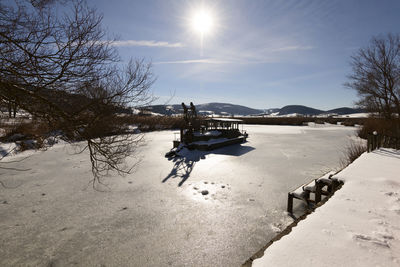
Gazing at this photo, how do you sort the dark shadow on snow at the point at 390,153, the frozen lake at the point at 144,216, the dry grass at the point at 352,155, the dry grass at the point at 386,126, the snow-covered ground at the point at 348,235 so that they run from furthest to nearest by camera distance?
the dry grass at the point at 386,126 → the dry grass at the point at 352,155 → the dark shadow on snow at the point at 390,153 → the frozen lake at the point at 144,216 → the snow-covered ground at the point at 348,235

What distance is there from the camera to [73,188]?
743 centimetres

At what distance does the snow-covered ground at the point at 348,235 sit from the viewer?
2.25 metres

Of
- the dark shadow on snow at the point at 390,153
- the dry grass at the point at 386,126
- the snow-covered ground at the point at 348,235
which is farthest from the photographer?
the dry grass at the point at 386,126

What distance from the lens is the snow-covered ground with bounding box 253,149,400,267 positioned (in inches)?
88.6

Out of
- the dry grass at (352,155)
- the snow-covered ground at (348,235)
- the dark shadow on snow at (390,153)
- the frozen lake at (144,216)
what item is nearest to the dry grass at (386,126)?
the dry grass at (352,155)

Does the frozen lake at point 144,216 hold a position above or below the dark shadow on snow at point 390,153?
below

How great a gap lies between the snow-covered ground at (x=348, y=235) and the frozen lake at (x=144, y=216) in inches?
58.0

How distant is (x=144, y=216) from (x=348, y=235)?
4474 millimetres

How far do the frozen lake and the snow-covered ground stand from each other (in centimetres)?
147

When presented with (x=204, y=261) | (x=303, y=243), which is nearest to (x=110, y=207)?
(x=204, y=261)

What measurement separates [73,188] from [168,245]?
5217 mm

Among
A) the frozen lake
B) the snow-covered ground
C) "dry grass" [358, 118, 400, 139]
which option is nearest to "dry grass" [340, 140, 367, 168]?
the frozen lake

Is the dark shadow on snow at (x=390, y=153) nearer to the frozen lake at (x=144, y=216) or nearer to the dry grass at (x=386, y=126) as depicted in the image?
the frozen lake at (x=144, y=216)

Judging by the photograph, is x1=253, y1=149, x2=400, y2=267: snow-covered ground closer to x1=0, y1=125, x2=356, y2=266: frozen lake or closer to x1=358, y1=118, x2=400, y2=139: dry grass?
x1=0, y1=125, x2=356, y2=266: frozen lake
